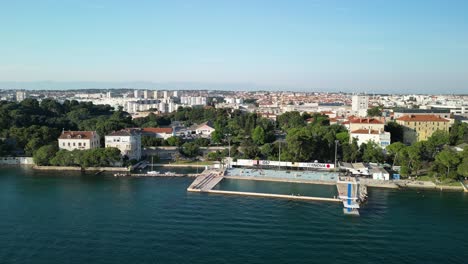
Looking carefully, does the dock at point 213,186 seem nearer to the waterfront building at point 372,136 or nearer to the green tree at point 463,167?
the green tree at point 463,167

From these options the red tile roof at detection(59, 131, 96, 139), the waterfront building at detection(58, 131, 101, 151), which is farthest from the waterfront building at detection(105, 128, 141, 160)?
the red tile roof at detection(59, 131, 96, 139)

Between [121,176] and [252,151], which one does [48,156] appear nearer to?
[121,176]

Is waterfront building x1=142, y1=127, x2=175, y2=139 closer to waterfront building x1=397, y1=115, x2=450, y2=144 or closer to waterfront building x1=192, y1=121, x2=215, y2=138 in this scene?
waterfront building x1=192, y1=121, x2=215, y2=138

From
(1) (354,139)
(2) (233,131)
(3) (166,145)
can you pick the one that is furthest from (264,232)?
(2) (233,131)

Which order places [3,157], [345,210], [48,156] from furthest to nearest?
[3,157] → [48,156] → [345,210]

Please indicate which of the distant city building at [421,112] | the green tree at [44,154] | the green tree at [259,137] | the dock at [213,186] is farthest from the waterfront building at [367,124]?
the green tree at [44,154]

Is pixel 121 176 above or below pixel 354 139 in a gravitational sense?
below

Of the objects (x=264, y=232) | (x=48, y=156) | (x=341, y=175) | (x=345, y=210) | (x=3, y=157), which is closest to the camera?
(x=264, y=232)
